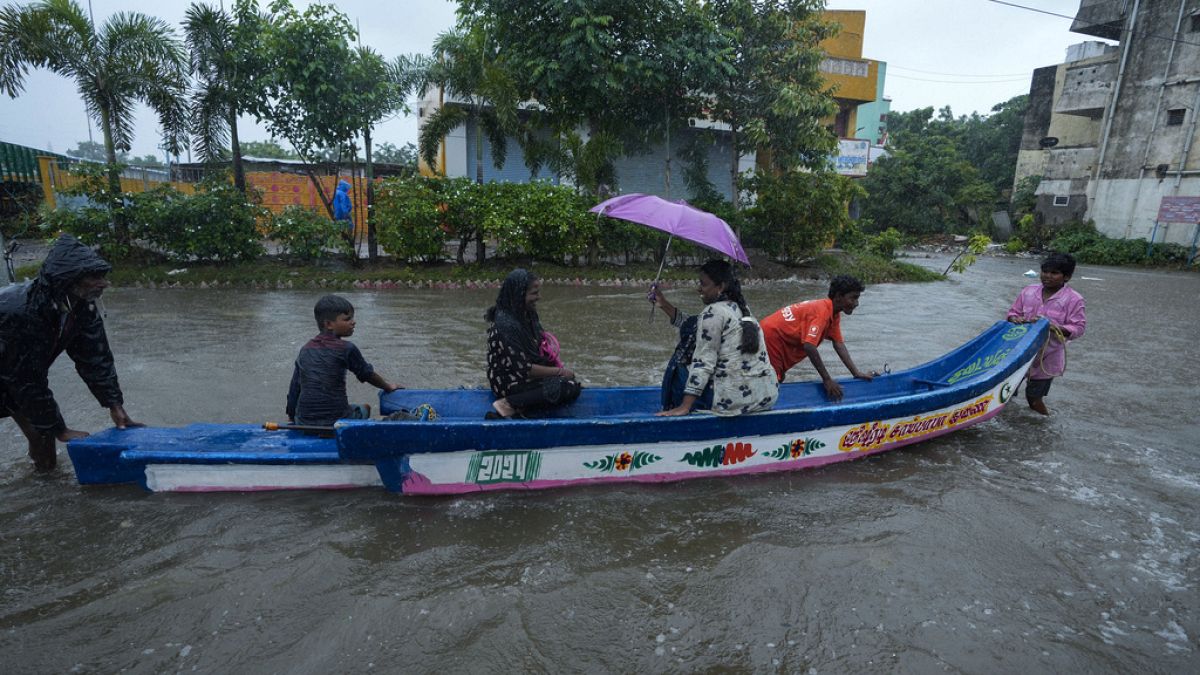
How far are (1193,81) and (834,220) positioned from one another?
17953 mm

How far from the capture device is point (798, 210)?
16141mm

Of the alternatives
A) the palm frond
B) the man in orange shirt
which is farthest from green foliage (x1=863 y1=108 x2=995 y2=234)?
the man in orange shirt

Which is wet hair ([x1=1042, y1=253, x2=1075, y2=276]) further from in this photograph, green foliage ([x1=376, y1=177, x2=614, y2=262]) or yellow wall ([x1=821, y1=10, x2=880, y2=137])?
yellow wall ([x1=821, y1=10, x2=880, y2=137])

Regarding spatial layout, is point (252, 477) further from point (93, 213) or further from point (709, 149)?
point (709, 149)

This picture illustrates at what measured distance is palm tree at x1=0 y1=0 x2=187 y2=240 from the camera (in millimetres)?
11016

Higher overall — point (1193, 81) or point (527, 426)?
point (1193, 81)

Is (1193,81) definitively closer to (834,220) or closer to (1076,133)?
(1076,133)

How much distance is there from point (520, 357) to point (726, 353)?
1.35 meters

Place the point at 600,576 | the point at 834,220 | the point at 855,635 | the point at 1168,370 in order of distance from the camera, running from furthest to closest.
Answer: the point at 834,220 < the point at 1168,370 < the point at 600,576 < the point at 855,635

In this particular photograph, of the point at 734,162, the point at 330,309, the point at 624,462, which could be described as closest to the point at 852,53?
the point at 734,162

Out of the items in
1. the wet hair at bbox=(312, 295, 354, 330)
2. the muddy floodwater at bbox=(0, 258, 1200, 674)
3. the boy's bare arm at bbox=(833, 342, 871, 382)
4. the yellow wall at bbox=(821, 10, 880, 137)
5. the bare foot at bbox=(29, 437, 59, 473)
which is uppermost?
the yellow wall at bbox=(821, 10, 880, 137)

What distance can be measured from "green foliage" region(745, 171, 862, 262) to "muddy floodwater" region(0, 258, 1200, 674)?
11.0m

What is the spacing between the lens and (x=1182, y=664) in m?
2.84

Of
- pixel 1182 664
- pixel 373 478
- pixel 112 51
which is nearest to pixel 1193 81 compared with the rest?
pixel 1182 664
